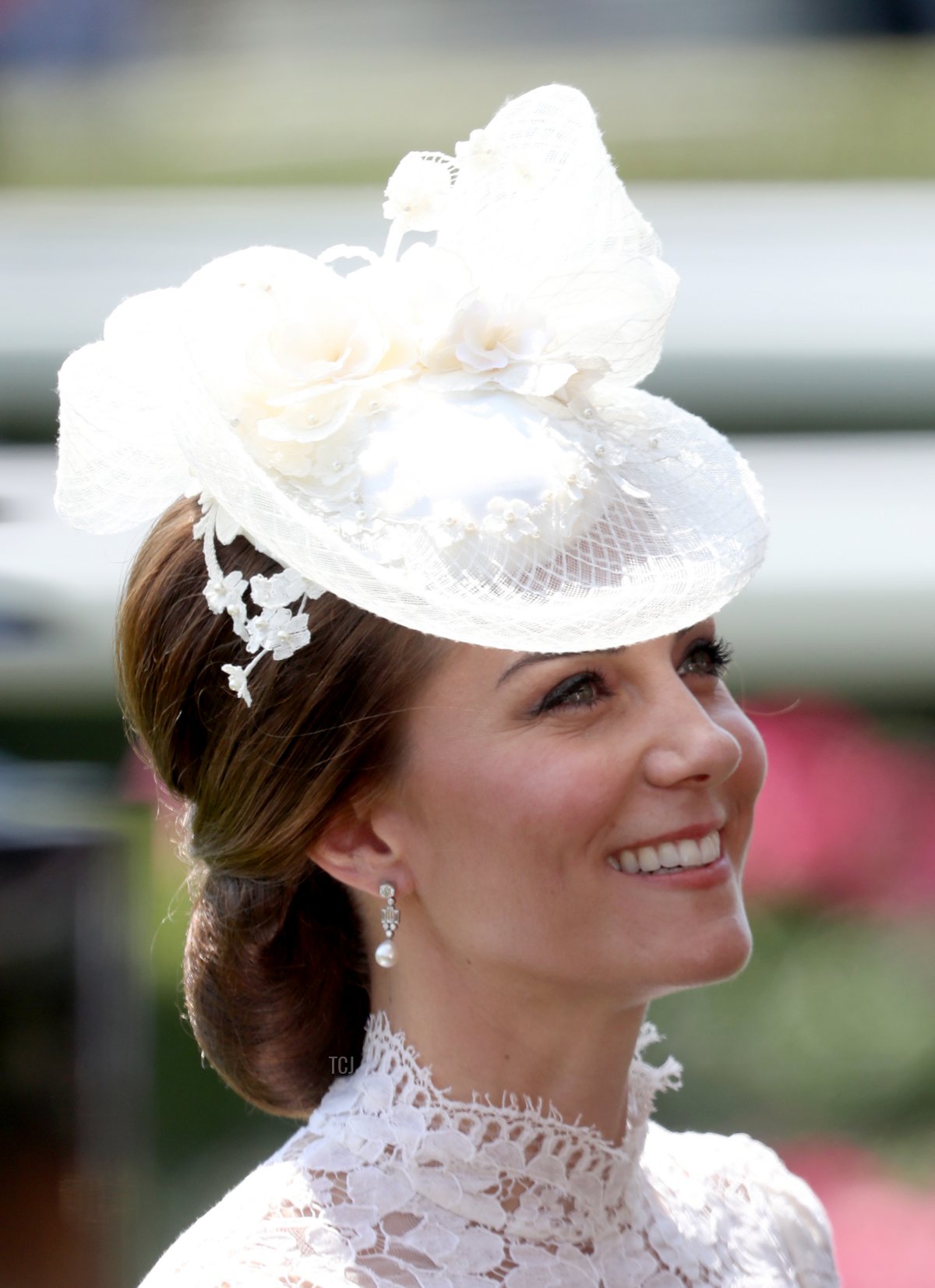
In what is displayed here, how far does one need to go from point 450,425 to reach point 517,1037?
26.4 inches

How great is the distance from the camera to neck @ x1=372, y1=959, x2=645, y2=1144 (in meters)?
1.62

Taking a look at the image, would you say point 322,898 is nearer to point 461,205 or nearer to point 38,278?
point 461,205

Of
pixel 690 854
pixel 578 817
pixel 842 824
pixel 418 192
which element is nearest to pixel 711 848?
pixel 690 854

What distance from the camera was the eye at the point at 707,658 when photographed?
1.69 metres

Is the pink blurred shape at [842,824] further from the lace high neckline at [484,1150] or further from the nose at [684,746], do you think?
the nose at [684,746]

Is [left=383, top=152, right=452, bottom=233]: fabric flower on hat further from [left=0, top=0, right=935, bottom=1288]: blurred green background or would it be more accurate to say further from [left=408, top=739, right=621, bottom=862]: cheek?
[left=0, top=0, right=935, bottom=1288]: blurred green background

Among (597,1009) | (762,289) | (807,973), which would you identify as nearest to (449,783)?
(597,1009)

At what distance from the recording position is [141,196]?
3.77 meters

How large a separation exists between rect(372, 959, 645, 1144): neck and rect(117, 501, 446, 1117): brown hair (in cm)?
20

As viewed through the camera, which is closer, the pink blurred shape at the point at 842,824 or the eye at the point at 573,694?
the eye at the point at 573,694

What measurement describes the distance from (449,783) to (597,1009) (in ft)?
1.01

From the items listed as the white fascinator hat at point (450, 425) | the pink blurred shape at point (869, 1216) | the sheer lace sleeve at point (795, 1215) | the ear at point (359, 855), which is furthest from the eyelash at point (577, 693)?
the pink blurred shape at point (869, 1216)

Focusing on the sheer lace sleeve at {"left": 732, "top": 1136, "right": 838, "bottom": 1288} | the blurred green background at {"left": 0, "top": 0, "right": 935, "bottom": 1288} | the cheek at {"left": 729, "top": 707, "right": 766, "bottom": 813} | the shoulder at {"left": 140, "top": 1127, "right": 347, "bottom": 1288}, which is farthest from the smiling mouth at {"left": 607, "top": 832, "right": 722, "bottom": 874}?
the blurred green background at {"left": 0, "top": 0, "right": 935, "bottom": 1288}

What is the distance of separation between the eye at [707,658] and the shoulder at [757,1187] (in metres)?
0.66
